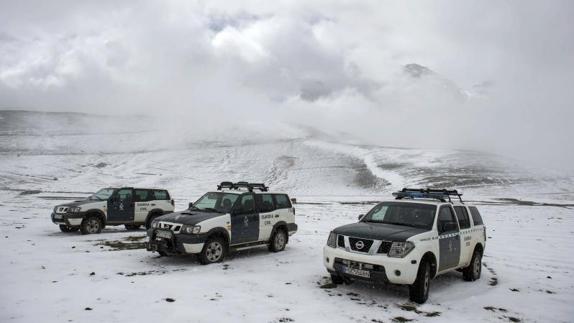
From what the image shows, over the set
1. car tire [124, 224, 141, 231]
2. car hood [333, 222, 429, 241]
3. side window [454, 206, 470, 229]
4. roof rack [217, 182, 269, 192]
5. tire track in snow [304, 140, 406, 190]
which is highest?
tire track in snow [304, 140, 406, 190]

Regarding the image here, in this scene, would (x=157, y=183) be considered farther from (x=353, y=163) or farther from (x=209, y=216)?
(x=209, y=216)

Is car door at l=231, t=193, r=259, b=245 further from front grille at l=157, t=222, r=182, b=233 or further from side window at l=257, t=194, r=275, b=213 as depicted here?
front grille at l=157, t=222, r=182, b=233

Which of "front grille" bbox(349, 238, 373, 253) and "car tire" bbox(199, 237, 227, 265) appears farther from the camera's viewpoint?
"car tire" bbox(199, 237, 227, 265)

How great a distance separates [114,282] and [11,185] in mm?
52926

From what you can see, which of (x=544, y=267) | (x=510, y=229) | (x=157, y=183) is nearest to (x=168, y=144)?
(x=157, y=183)

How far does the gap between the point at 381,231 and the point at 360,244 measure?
521 millimetres

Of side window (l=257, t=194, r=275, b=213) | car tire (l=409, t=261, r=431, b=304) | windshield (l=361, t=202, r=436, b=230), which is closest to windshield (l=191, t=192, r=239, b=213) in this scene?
side window (l=257, t=194, r=275, b=213)

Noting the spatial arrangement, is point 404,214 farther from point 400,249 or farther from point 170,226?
point 170,226

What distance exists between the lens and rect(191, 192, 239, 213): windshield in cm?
1132

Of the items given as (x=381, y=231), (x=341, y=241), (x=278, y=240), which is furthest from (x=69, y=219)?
(x=381, y=231)

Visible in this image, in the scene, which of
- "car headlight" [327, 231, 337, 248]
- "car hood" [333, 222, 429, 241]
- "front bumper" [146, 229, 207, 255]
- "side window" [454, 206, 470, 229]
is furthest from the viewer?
"front bumper" [146, 229, 207, 255]

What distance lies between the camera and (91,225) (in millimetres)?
15641

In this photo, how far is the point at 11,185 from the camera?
171 feet

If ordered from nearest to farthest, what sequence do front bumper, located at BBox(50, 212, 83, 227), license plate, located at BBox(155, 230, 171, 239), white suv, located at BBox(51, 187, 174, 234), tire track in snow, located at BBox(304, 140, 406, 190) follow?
license plate, located at BBox(155, 230, 171, 239), front bumper, located at BBox(50, 212, 83, 227), white suv, located at BBox(51, 187, 174, 234), tire track in snow, located at BBox(304, 140, 406, 190)
